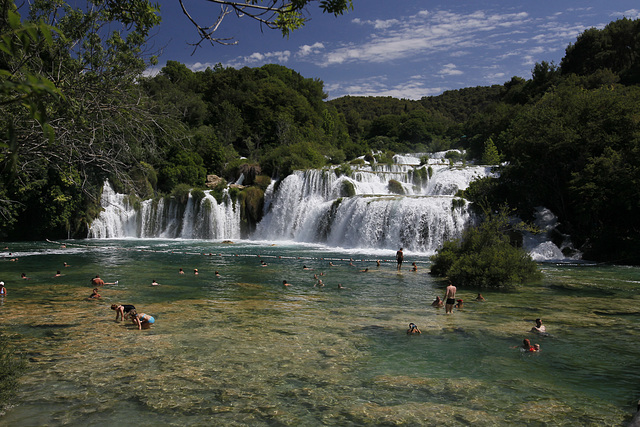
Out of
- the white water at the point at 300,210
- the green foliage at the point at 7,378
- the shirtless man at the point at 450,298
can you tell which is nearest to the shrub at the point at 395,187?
the white water at the point at 300,210

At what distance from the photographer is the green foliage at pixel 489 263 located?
1600 cm

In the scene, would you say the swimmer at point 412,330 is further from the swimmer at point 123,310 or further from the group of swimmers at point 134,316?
the swimmer at point 123,310

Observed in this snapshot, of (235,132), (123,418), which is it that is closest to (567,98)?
(123,418)

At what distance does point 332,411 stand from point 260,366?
2013 mm

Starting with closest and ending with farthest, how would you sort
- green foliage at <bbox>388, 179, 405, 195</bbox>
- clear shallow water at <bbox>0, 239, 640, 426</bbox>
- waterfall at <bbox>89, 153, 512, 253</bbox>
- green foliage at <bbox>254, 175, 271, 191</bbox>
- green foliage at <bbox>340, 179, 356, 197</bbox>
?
1. clear shallow water at <bbox>0, 239, 640, 426</bbox>
2. waterfall at <bbox>89, 153, 512, 253</bbox>
3. green foliage at <bbox>340, 179, 356, 197</bbox>
4. green foliage at <bbox>388, 179, 405, 195</bbox>
5. green foliage at <bbox>254, 175, 271, 191</bbox>

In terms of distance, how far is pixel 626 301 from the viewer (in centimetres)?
1345

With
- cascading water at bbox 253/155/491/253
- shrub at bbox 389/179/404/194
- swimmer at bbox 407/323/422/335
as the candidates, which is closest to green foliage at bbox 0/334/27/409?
swimmer at bbox 407/323/422/335

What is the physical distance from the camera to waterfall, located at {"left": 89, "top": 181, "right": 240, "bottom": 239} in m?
39.4

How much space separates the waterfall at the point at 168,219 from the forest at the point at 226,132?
1464 mm

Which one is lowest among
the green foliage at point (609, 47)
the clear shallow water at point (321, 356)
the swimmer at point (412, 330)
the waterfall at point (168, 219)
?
the clear shallow water at point (321, 356)

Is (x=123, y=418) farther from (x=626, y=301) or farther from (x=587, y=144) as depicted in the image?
(x=587, y=144)

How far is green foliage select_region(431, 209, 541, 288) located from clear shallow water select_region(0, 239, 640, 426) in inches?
33.5

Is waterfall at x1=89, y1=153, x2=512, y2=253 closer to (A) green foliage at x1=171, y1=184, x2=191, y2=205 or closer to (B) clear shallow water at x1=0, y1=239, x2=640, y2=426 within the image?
(A) green foliage at x1=171, y1=184, x2=191, y2=205

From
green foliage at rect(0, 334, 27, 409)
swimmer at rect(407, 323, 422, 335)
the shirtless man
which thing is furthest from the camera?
the shirtless man
